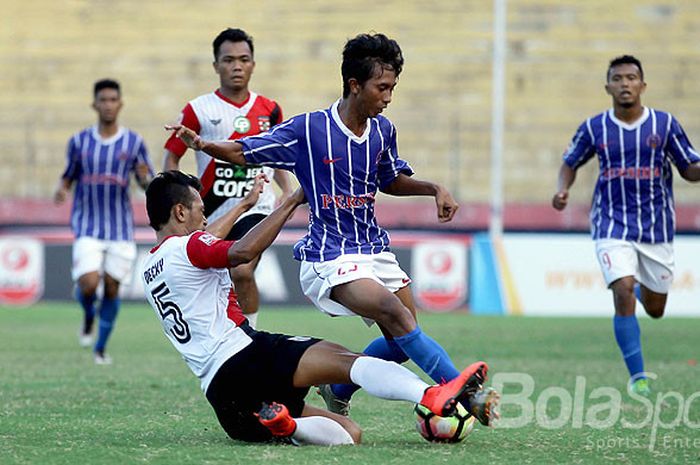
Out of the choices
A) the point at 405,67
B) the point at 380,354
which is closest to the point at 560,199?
the point at 380,354

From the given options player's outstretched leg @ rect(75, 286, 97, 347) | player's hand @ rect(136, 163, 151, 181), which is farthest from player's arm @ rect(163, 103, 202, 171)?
player's outstretched leg @ rect(75, 286, 97, 347)

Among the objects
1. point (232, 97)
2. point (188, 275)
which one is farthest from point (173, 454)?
point (232, 97)

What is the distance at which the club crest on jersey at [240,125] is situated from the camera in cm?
816

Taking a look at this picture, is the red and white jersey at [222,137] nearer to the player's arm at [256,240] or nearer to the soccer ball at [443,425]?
the player's arm at [256,240]

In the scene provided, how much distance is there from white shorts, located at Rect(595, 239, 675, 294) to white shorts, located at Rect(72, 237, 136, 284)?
15.8 feet

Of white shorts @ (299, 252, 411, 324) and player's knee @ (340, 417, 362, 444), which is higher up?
white shorts @ (299, 252, 411, 324)

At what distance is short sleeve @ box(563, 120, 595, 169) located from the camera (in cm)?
907

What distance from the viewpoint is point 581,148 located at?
30.0 ft

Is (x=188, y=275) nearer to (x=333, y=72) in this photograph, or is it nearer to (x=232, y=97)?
(x=232, y=97)

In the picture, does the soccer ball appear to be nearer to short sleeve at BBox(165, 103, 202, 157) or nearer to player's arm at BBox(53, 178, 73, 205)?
short sleeve at BBox(165, 103, 202, 157)

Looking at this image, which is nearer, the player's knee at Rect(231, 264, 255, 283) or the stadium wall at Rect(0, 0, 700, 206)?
the player's knee at Rect(231, 264, 255, 283)

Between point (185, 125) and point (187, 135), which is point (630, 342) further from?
point (187, 135)

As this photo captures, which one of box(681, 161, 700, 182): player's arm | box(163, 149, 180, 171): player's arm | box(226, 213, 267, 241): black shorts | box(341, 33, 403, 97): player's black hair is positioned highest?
box(341, 33, 403, 97): player's black hair

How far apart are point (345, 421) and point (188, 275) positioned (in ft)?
3.35
